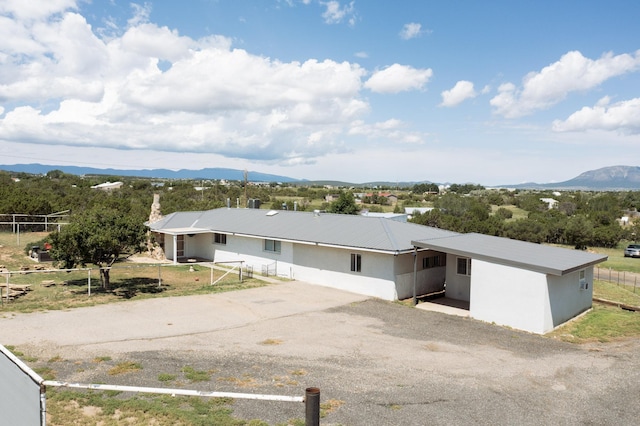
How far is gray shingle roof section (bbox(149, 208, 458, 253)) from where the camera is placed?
23.4m

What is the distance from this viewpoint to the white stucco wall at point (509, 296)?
17.4 meters

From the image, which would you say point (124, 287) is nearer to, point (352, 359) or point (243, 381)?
point (243, 381)

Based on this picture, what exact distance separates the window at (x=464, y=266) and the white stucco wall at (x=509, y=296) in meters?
3.05

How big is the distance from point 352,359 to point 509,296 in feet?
27.0

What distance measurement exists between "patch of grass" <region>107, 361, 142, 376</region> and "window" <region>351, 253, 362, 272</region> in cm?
1348

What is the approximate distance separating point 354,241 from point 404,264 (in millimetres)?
2729

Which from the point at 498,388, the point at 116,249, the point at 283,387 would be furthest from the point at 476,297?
the point at 116,249

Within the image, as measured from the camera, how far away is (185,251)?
1319 inches

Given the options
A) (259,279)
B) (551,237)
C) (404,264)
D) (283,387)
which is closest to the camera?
(283,387)

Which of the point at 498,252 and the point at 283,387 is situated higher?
the point at 498,252

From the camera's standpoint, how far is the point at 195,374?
11453mm

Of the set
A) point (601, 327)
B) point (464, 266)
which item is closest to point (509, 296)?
point (601, 327)

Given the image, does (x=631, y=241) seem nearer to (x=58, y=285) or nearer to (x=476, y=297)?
(x=476, y=297)

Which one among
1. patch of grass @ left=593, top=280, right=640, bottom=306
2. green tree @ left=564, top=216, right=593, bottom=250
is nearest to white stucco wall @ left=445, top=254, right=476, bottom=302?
patch of grass @ left=593, top=280, right=640, bottom=306
